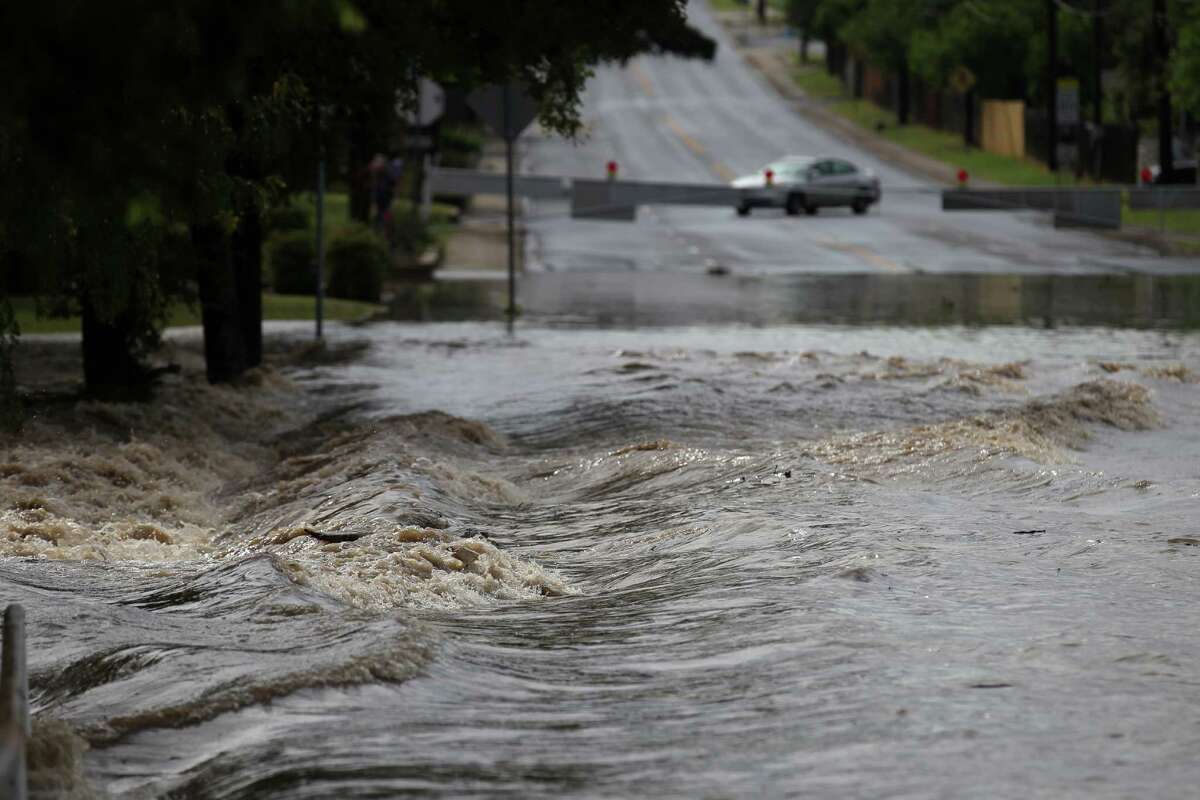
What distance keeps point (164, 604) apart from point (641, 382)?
10.6 meters

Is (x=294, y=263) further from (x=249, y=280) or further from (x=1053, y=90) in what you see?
(x=1053, y=90)

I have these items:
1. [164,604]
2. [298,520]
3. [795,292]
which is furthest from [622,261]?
[164,604]

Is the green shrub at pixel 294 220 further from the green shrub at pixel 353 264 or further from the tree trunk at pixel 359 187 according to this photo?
the green shrub at pixel 353 264

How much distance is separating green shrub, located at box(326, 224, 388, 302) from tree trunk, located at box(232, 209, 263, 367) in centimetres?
872

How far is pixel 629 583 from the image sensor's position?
1141cm

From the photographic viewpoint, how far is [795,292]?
32812 millimetres

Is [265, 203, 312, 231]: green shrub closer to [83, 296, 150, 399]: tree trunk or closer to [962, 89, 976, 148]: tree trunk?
[83, 296, 150, 399]: tree trunk

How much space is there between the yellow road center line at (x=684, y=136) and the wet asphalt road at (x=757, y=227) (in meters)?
0.07

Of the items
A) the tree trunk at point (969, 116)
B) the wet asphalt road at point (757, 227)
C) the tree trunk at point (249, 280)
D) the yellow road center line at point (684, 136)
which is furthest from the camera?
the tree trunk at point (969, 116)

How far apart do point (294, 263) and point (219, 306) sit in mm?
11184

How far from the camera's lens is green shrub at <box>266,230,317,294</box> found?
31.1 m

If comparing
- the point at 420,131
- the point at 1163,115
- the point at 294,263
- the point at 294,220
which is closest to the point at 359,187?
the point at 294,220

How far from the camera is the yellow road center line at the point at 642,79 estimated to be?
96375 mm

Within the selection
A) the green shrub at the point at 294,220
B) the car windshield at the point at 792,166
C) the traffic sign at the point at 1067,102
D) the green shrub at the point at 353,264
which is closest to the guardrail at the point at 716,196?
the car windshield at the point at 792,166
